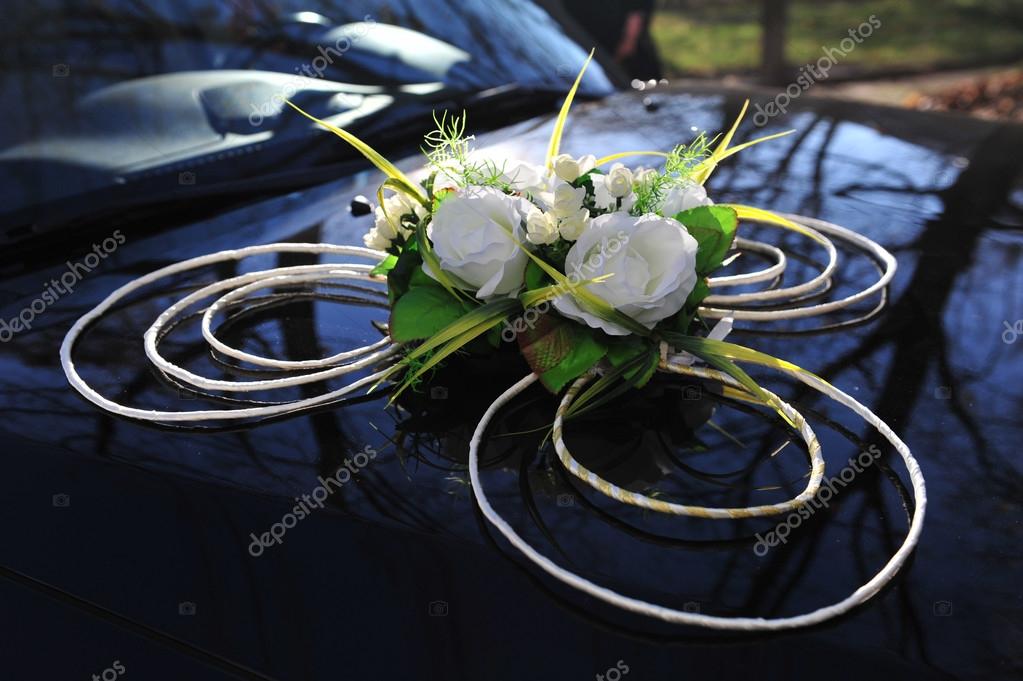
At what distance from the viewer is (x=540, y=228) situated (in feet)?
4.14

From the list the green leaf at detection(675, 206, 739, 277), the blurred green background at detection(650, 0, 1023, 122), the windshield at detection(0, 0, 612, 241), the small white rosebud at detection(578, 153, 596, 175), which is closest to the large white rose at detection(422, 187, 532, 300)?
the small white rosebud at detection(578, 153, 596, 175)

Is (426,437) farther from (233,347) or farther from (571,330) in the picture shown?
(233,347)

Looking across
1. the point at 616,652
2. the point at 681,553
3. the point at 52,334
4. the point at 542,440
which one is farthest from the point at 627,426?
the point at 52,334

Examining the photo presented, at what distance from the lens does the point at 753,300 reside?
160 centimetres

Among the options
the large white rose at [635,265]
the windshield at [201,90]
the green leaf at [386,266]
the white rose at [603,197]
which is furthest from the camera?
the windshield at [201,90]

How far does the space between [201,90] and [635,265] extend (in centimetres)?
106

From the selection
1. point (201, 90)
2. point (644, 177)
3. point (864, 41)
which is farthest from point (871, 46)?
point (644, 177)

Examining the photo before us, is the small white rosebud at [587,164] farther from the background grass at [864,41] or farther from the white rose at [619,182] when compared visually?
the background grass at [864,41]

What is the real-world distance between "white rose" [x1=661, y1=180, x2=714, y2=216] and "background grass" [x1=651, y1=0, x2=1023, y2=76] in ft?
26.0

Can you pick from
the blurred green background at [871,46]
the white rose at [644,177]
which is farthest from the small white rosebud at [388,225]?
the blurred green background at [871,46]

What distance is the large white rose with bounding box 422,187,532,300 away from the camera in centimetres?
126

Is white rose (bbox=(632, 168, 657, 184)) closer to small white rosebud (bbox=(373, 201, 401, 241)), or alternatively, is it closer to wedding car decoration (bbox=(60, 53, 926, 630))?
wedding car decoration (bbox=(60, 53, 926, 630))

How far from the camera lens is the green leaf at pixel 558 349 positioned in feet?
4.14

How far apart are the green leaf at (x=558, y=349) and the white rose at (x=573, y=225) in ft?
0.35
